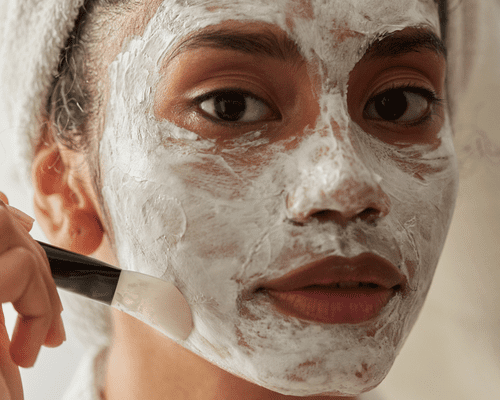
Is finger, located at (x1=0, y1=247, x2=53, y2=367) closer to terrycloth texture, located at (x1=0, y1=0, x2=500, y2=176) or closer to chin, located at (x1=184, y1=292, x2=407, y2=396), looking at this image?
chin, located at (x1=184, y1=292, x2=407, y2=396)

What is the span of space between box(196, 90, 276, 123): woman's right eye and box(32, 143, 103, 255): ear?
0.78 feet

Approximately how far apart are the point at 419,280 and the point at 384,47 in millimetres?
A: 318

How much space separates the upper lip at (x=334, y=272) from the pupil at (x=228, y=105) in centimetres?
22

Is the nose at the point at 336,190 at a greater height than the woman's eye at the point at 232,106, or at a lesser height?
lesser

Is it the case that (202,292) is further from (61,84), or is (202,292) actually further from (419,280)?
(61,84)

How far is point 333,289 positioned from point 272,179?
16 centimetres

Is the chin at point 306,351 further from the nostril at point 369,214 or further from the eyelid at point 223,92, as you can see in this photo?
the eyelid at point 223,92

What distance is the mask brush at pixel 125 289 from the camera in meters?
0.70

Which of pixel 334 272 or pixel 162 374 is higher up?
pixel 334 272

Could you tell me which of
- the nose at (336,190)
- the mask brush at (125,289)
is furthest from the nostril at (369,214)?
the mask brush at (125,289)

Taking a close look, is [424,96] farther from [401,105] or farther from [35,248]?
[35,248]

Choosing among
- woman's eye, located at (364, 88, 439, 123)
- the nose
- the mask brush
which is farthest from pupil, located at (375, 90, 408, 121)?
the mask brush

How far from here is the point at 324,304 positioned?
70 cm

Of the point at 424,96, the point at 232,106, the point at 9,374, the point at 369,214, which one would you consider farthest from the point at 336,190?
the point at 9,374
